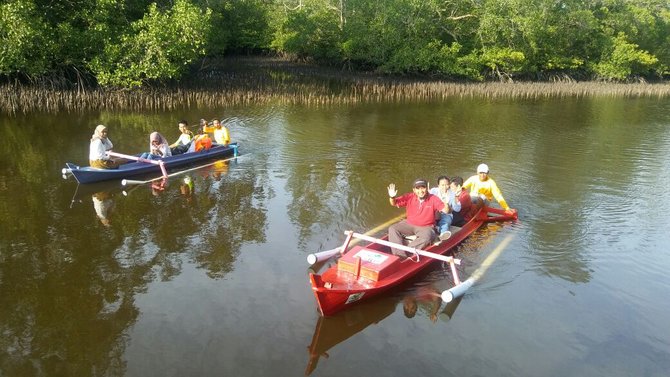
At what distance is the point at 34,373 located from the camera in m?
5.28

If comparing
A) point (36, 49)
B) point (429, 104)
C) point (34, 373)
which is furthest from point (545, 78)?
point (34, 373)

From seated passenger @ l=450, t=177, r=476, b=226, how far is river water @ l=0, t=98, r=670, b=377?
574 millimetres

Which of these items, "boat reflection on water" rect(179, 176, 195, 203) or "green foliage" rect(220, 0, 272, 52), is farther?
"green foliage" rect(220, 0, 272, 52)

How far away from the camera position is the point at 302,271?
7.61 m

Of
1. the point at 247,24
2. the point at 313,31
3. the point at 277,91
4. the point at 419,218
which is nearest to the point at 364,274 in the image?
the point at 419,218

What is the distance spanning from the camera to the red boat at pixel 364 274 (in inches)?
243

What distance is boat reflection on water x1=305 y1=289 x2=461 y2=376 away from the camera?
5859 mm

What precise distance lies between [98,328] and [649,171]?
13.9 metres

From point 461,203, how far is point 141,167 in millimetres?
7262

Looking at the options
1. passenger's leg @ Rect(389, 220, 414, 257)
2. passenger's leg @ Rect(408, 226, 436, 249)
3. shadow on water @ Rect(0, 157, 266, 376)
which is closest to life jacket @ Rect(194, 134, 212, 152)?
shadow on water @ Rect(0, 157, 266, 376)

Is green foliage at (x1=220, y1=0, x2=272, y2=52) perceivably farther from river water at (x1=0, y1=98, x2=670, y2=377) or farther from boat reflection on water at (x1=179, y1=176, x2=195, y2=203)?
boat reflection on water at (x1=179, y1=176, x2=195, y2=203)

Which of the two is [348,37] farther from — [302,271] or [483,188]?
[302,271]

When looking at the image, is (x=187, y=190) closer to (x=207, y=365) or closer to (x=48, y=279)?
(x=48, y=279)

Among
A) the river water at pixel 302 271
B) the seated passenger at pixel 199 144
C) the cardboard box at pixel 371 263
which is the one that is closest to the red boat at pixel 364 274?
the cardboard box at pixel 371 263
